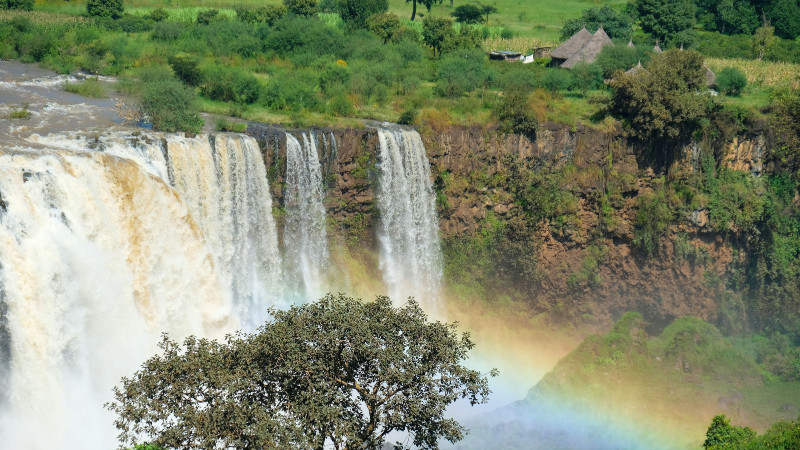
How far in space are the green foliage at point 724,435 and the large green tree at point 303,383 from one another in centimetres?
1192

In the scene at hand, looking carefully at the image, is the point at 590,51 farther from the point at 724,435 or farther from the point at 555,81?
the point at 724,435

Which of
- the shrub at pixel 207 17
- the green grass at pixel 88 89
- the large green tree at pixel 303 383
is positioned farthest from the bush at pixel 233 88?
the large green tree at pixel 303 383

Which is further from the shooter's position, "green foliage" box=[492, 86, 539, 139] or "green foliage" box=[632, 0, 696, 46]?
"green foliage" box=[632, 0, 696, 46]

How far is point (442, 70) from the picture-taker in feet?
159

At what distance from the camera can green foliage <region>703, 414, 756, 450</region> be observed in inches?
1137

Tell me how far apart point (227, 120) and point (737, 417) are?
23.1 meters

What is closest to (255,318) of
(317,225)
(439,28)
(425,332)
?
(317,225)

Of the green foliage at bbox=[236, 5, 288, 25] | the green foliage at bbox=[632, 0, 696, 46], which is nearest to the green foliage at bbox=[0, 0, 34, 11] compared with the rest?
the green foliage at bbox=[236, 5, 288, 25]

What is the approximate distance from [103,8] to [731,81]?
37.4 metres

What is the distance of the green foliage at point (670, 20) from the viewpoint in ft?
208

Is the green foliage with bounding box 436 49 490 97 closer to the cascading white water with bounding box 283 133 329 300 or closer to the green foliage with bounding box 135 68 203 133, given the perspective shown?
the cascading white water with bounding box 283 133 329 300

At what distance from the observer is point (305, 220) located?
35656 mm

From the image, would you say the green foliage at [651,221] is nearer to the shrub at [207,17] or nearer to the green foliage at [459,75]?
the green foliage at [459,75]

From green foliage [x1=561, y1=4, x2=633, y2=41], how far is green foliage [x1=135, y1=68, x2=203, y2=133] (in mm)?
34798
